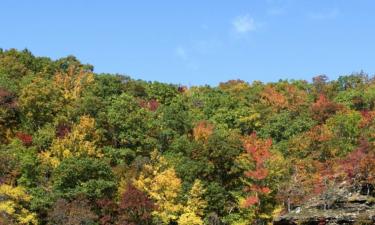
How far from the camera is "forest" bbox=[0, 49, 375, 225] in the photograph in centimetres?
5241

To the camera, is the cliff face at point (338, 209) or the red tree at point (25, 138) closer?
the cliff face at point (338, 209)

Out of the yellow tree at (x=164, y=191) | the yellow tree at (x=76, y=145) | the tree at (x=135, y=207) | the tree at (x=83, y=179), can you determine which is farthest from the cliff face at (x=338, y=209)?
the yellow tree at (x=76, y=145)

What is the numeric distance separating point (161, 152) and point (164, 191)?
15.0m

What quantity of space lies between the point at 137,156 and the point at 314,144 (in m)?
21.6

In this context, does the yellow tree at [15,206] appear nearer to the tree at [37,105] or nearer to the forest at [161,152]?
the forest at [161,152]

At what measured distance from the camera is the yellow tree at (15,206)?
162 ft

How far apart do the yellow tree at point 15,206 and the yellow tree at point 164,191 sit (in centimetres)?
993

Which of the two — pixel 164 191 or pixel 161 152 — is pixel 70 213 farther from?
pixel 161 152

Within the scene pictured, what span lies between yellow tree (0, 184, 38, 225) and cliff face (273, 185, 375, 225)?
2162 centimetres

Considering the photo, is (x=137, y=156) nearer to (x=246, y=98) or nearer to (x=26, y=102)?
(x=26, y=102)

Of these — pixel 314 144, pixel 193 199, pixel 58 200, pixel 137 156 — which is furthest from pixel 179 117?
pixel 58 200

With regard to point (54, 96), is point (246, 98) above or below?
above

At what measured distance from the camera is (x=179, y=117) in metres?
73.1

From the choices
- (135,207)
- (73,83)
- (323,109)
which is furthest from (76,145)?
(323,109)
